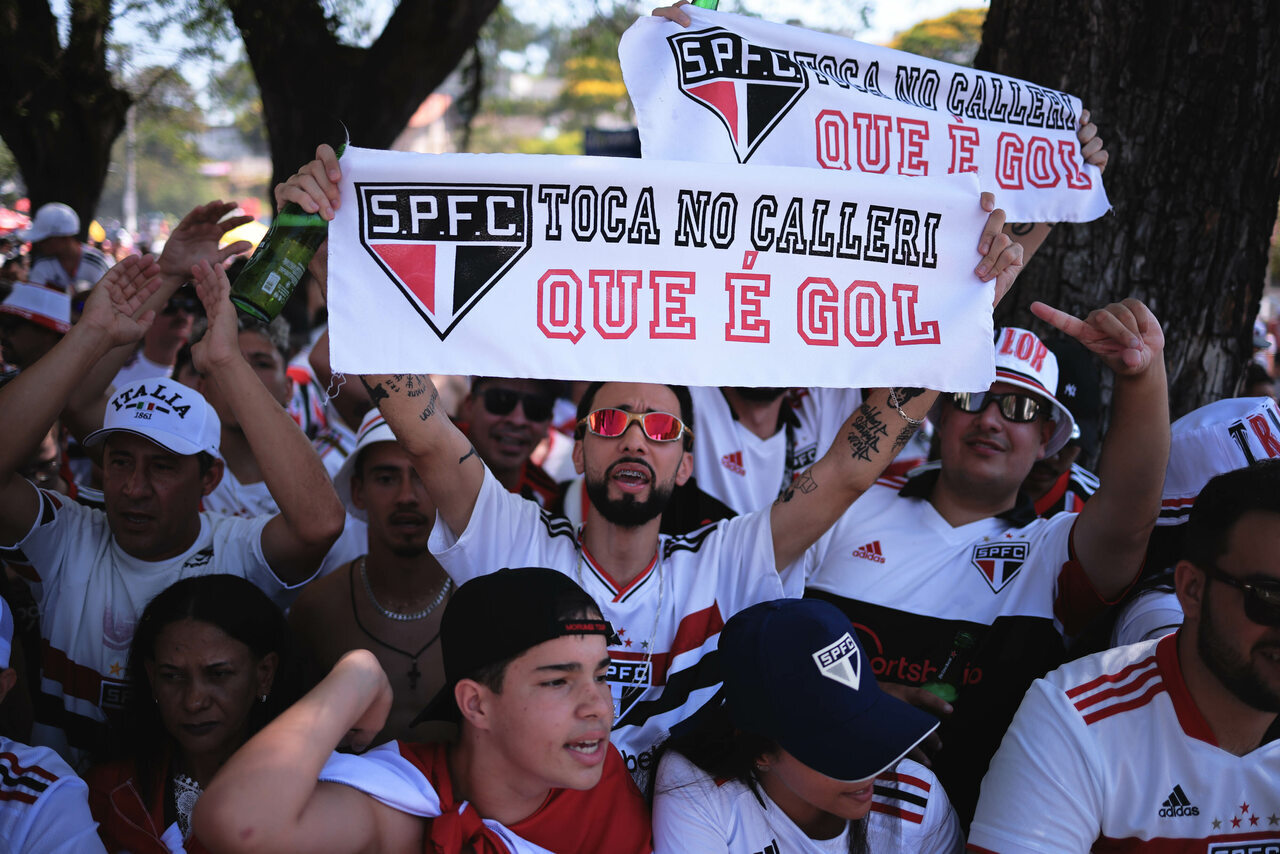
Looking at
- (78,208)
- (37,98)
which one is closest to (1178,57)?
(37,98)

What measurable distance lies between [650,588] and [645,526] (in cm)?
19

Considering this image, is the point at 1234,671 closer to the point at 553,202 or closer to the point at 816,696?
the point at 816,696

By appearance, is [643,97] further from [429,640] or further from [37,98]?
[37,98]

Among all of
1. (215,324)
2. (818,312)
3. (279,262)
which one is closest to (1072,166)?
(818,312)

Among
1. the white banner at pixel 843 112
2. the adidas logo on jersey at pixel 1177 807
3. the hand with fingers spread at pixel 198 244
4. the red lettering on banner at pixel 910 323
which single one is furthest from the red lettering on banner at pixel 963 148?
the hand with fingers spread at pixel 198 244

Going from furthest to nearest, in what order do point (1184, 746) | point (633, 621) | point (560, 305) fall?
point (633, 621)
point (560, 305)
point (1184, 746)

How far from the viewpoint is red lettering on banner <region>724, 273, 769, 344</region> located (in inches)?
110

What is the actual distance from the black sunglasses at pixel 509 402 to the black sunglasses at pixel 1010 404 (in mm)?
1798

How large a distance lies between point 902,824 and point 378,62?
7.25 m

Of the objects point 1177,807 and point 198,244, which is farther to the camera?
point 198,244

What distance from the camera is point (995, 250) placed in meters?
2.89

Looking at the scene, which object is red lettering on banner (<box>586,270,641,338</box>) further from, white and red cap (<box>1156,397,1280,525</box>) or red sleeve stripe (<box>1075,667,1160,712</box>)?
white and red cap (<box>1156,397,1280,525</box>)

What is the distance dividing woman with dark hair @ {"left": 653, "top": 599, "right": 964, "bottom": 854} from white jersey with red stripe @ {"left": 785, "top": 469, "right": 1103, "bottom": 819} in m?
0.50

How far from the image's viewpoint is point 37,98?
9.70m
